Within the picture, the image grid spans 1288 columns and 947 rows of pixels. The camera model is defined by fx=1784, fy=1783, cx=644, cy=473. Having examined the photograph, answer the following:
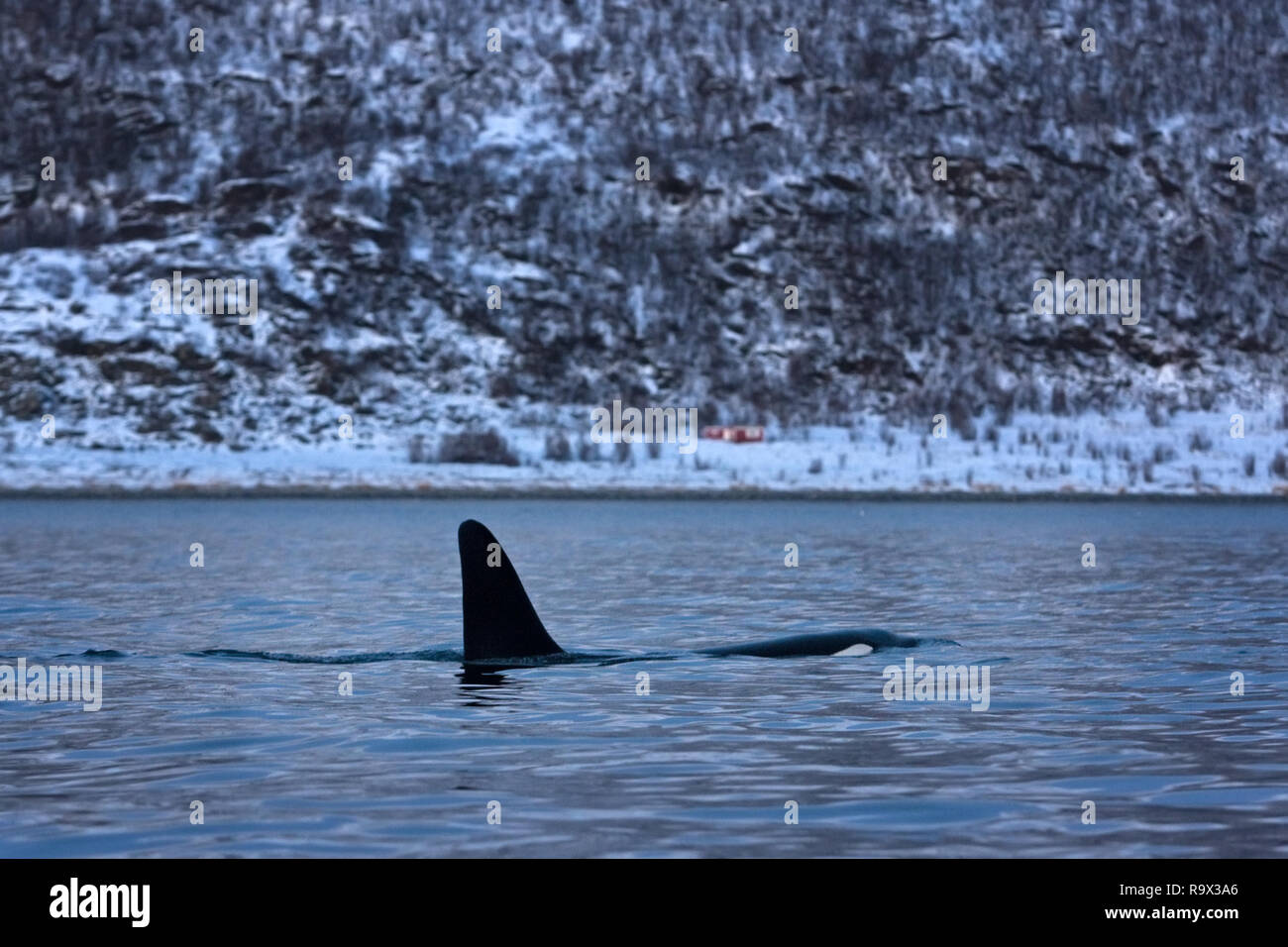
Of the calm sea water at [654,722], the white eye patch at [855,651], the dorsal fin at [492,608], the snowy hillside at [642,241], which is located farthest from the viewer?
the snowy hillside at [642,241]

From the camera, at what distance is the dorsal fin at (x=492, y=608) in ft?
57.3

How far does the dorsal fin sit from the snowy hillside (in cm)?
5018

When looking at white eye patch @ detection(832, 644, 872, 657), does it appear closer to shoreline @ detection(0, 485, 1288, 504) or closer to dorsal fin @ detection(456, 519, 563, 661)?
dorsal fin @ detection(456, 519, 563, 661)

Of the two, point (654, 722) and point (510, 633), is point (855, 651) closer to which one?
point (510, 633)

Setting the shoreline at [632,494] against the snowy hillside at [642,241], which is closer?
the shoreline at [632,494]

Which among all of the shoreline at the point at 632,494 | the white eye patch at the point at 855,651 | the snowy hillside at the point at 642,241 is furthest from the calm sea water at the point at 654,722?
the snowy hillside at the point at 642,241

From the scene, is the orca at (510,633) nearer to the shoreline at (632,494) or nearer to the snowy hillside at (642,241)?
the shoreline at (632,494)

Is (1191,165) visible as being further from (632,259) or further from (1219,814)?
(1219,814)

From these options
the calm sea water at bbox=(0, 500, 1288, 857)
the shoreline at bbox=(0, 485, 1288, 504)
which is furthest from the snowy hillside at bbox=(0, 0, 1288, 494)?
the calm sea water at bbox=(0, 500, 1288, 857)

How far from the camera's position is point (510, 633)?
18.6m

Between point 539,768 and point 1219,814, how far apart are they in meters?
4.57

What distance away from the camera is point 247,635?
854 inches

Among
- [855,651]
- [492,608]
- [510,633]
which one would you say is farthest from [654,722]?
[855,651]

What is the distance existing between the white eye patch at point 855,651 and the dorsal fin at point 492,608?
9.92 ft
